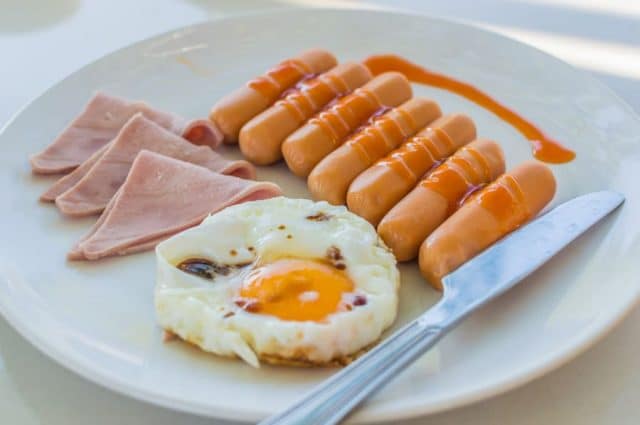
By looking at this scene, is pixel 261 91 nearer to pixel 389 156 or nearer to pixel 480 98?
pixel 389 156

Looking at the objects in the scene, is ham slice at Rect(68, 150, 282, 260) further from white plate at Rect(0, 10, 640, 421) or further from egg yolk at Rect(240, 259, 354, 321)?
egg yolk at Rect(240, 259, 354, 321)

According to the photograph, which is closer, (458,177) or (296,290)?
(296,290)

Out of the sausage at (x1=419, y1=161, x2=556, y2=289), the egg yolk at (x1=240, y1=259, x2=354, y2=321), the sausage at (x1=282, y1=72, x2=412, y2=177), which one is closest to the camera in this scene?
the egg yolk at (x1=240, y1=259, x2=354, y2=321)

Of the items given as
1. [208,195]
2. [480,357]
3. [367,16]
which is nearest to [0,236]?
[208,195]

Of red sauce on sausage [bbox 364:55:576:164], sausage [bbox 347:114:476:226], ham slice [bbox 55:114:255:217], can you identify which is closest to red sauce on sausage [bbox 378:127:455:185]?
sausage [bbox 347:114:476:226]

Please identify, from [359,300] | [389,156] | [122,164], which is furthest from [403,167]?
[122,164]

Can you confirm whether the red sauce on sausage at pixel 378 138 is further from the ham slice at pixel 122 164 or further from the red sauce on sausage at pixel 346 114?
the ham slice at pixel 122 164
